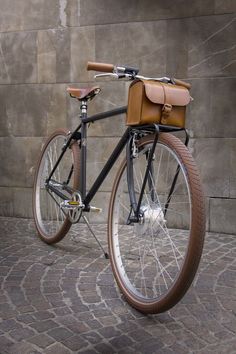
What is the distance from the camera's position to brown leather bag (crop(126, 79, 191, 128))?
2.71 metres

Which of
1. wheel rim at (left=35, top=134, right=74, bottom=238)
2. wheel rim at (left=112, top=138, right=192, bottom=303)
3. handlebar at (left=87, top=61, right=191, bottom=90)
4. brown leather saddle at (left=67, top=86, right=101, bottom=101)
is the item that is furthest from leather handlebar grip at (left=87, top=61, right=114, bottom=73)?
wheel rim at (left=35, top=134, right=74, bottom=238)

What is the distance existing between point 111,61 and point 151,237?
275cm

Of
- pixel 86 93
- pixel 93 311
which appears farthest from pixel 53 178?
pixel 93 311

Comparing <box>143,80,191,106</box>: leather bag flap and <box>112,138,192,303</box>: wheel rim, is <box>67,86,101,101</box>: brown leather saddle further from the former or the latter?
<box>143,80,191,106</box>: leather bag flap

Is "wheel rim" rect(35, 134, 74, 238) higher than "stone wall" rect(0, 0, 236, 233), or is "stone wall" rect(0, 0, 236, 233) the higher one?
"stone wall" rect(0, 0, 236, 233)

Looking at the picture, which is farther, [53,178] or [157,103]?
[53,178]

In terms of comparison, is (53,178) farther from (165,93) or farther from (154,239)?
(165,93)

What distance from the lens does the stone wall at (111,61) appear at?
4641 mm

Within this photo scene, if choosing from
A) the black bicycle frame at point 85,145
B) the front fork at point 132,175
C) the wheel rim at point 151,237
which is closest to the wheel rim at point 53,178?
the black bicycle frame at point 85,145

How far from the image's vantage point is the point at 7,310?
9.09ft

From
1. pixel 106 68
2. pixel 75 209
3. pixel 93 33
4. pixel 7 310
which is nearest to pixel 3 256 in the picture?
pixel 75 209

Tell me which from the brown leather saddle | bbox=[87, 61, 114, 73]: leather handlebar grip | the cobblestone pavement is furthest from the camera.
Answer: the brown leather saddle

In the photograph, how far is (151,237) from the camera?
293 cm

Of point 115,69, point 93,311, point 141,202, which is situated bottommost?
point 93,311
